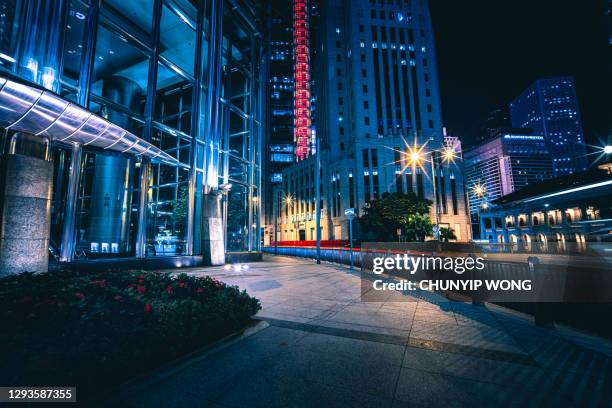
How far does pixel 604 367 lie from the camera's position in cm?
369

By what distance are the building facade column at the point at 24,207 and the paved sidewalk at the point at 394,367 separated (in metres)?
7.72

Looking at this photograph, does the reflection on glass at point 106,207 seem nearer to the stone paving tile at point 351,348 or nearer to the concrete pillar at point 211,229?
the concrete pillar at point 211,229

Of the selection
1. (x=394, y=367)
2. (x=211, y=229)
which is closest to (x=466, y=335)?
(x=394, y=367)

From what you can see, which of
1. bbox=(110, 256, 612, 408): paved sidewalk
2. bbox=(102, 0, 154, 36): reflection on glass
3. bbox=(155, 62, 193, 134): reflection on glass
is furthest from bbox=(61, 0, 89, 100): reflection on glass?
bbox=(110, 256, 612, 408): paved sidewalk

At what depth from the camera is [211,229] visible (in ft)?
58.8

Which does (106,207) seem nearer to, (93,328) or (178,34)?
(178,34)

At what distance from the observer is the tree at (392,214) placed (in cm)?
4384

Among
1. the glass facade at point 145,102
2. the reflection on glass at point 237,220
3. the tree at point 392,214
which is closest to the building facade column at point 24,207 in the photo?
the glass facade at point 145,102

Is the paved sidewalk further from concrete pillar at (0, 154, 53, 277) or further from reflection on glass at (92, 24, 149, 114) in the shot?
reflection on glass at (92, 24, 149, 114)

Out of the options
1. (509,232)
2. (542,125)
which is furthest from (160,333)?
(542,125)

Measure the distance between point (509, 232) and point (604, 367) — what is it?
273ft

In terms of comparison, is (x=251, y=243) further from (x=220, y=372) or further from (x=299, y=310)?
(x=220, y=372)

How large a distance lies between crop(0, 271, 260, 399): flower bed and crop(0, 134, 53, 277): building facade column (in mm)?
4022

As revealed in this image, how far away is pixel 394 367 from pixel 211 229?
16229 mm
